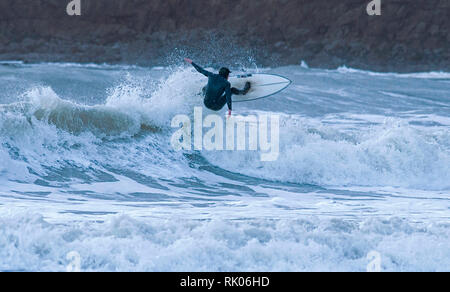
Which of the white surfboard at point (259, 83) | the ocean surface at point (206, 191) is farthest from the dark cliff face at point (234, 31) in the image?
the white surfboard at point (259, 83)

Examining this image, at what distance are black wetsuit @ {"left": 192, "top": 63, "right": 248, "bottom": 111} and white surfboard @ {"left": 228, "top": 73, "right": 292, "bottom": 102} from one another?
72 cm

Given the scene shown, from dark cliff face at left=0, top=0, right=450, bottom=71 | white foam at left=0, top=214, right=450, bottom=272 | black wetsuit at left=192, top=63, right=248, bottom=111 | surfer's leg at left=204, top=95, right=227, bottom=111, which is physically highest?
dark cliff face at left=0, top=0, right=450, bottom=71

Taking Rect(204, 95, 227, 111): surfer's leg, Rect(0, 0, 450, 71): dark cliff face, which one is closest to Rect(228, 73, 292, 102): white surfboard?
Rect(204, 95, 227, 111): surfer's leg

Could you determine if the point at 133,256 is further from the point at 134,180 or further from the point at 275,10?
the point at 275,10

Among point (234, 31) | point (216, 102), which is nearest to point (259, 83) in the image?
point (216, 102)

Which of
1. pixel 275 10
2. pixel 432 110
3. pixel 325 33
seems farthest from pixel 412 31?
pixel 432 110

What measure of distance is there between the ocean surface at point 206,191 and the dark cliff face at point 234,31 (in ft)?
56.0

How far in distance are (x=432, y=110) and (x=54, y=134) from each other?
9.07 metres

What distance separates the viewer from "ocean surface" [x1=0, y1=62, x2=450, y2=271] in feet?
18.1

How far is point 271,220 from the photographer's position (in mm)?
6441

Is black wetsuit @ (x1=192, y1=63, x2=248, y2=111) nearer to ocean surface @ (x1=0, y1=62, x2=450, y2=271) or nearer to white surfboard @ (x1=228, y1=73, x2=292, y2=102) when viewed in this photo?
white surfboard @ (x1=228, y1=73, x2=292, y2=102)

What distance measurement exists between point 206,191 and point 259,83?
2.46 meters

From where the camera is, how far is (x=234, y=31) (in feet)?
108

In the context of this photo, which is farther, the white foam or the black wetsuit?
the black wetsuit
